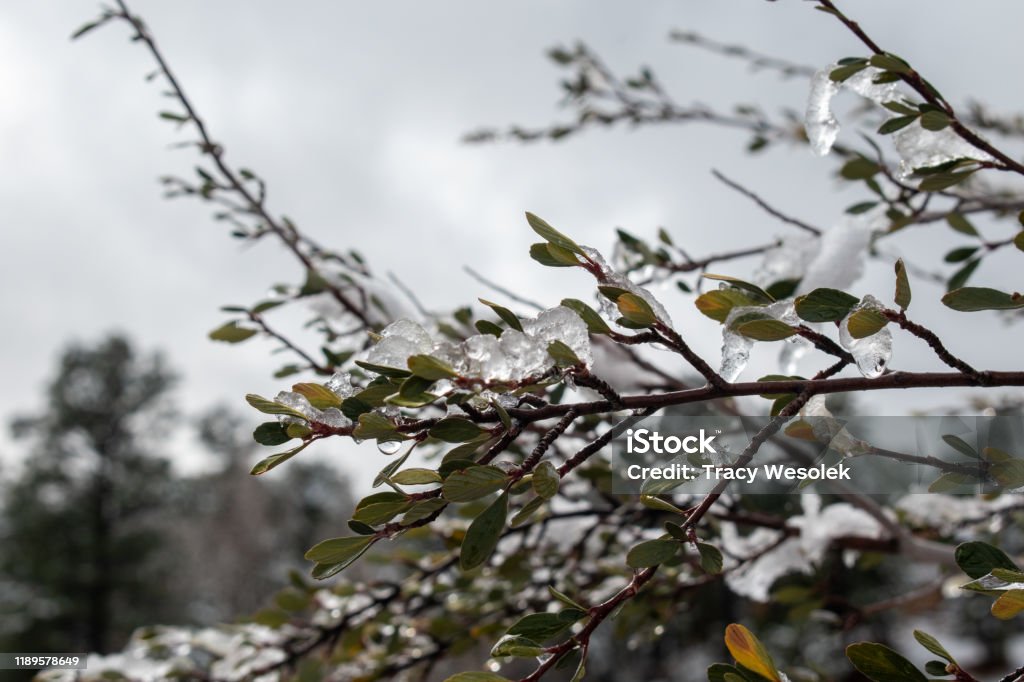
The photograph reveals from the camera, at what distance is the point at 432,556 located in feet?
5.15

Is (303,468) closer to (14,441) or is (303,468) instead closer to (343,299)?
(14,441)

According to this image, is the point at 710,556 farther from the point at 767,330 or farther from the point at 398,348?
the point at 398,348

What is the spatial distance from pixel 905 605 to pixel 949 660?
4.97 feet

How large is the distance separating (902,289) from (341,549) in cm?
51

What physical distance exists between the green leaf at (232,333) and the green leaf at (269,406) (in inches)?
29.0

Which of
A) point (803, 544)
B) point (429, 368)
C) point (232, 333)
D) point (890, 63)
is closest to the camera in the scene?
point (429, 368)

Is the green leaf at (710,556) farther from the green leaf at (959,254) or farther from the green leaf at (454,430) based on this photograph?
the green leaf at (959,254)

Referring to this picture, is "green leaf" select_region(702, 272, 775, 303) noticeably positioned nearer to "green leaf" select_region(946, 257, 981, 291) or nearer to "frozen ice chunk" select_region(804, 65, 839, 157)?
"frozen ice chunk" select_region(804, 65, 839, 157)

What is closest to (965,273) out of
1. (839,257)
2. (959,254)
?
(959,254)

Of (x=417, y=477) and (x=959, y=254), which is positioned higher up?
(x=959, y=254)

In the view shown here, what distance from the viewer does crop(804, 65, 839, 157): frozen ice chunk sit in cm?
91

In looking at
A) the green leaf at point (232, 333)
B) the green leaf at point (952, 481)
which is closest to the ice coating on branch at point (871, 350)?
the green leaf at point (952, 481)

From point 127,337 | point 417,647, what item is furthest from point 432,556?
point 127,337

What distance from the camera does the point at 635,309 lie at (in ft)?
1.82
